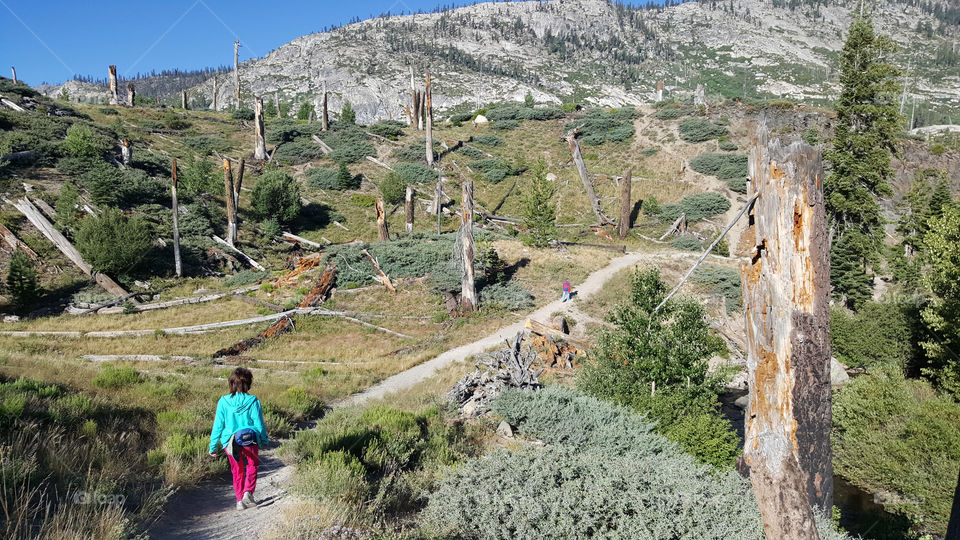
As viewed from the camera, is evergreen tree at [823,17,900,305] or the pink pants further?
evergreen tree at [823,17,900,305]

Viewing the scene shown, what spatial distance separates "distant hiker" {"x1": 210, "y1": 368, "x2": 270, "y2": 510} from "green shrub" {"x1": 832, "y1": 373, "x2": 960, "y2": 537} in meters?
13.8

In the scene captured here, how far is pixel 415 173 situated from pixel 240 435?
130 ft

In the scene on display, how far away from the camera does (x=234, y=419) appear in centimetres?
557

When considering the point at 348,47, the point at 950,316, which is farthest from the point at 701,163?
the point at 348,47

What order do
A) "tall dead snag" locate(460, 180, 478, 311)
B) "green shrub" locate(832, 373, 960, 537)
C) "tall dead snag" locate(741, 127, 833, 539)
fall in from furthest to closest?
1. "tall dead snag" locate(460, 180, 478, 311)
2. "green shrub" locate(832, 373, 960, 537)
3. "tall dead snag" locate(741, 127, 833, 539)

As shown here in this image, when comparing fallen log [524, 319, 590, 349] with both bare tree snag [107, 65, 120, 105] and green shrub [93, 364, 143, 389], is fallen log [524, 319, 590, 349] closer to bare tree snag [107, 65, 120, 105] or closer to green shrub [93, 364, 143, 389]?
green shrub [93, 364, 143, 389]

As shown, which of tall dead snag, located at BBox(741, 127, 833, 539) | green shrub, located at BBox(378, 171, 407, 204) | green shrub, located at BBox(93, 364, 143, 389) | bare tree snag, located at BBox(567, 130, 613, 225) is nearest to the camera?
tall dead snag, located at BBox(741, 127, 833, 539)

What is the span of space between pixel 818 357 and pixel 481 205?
36.3 meters

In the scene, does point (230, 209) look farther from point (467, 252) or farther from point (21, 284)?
point (467, 252)

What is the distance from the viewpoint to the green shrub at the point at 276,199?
3338cm

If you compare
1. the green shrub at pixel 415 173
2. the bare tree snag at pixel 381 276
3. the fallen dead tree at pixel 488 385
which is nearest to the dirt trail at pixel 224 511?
the fallen dead tree at pixel 488 385

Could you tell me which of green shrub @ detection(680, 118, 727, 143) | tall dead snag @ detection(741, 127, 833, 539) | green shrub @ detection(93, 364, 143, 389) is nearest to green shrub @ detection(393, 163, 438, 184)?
green shrub @ detection(680, 118, 727, 143)

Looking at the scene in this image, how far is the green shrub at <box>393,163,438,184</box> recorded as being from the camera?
42.7m

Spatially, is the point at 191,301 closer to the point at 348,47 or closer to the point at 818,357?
the point at 818,357
